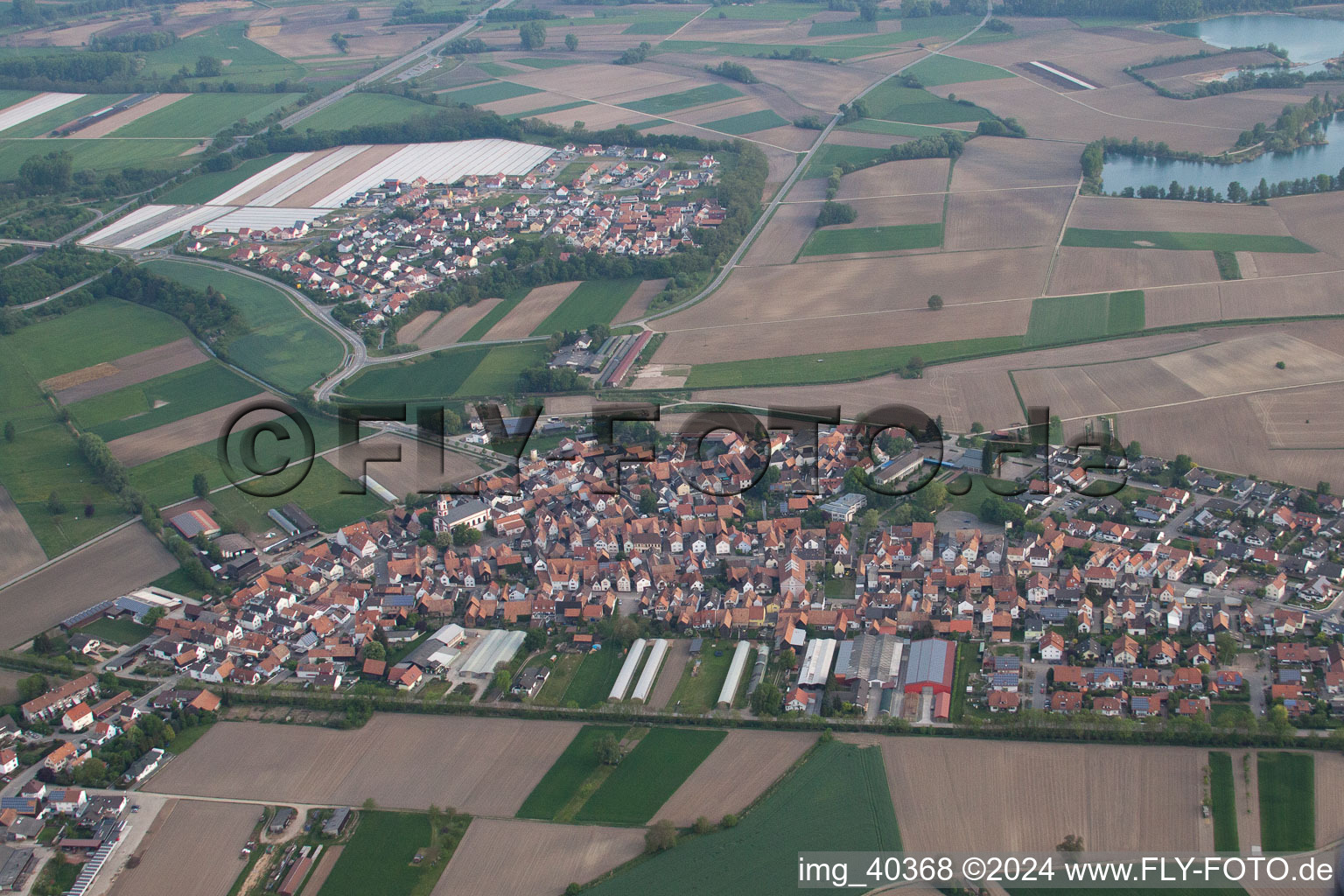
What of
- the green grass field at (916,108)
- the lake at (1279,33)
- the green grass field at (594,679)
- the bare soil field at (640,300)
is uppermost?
the lake at (1279,33)

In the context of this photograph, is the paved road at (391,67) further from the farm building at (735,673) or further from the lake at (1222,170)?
the farm building at (735,673)

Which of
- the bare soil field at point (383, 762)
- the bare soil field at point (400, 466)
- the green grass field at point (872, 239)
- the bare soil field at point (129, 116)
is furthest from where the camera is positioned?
the bare soil field at point (129, 116)

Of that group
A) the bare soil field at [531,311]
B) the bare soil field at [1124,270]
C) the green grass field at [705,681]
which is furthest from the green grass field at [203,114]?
the green grass field at [705,681]

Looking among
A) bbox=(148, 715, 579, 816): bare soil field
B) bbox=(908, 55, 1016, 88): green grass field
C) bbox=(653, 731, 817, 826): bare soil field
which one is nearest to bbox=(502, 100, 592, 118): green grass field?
bbox=(908, 55, 1016, 88): green grass field

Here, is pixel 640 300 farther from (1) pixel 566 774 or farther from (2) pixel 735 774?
(2) pixel 735 774

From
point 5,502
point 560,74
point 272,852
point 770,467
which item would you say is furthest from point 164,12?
point 272,852

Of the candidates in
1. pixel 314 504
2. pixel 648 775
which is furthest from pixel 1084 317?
pixel 648 775

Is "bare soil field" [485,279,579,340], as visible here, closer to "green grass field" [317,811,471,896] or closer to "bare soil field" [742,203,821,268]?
"bare soil field" [742,203,821,268]
